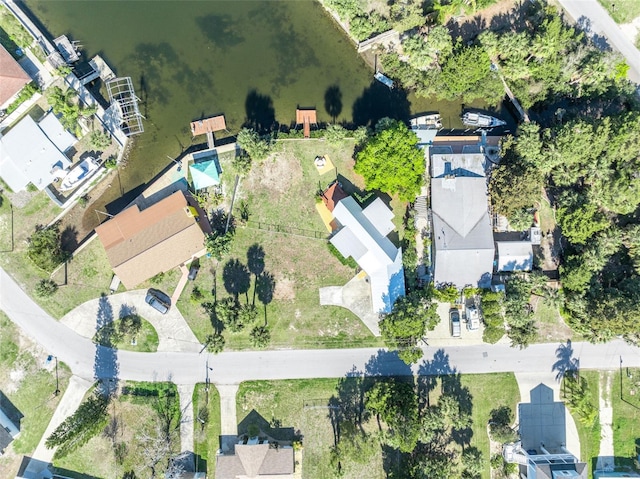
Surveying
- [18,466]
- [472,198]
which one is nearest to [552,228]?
[472,198]

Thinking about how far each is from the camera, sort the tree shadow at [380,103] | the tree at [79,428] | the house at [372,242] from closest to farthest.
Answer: the tree at [79,428]
the house at [372,242]
the tree shadow at [380,103]

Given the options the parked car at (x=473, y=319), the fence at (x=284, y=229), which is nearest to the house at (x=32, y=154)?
the fence at (x=284, y=229)

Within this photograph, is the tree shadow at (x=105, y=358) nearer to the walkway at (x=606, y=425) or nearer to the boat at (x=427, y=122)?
the boat at (x=427, y=122)

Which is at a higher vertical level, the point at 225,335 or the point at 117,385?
the point at 225,335

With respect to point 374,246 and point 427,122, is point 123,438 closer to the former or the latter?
point 374,246

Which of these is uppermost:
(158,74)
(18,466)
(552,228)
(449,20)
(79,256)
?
(449,20)

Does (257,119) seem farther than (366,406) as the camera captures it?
Yes

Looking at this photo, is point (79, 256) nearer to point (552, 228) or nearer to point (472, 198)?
point (472, 198)

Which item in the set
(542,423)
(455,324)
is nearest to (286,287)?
(455,324)
